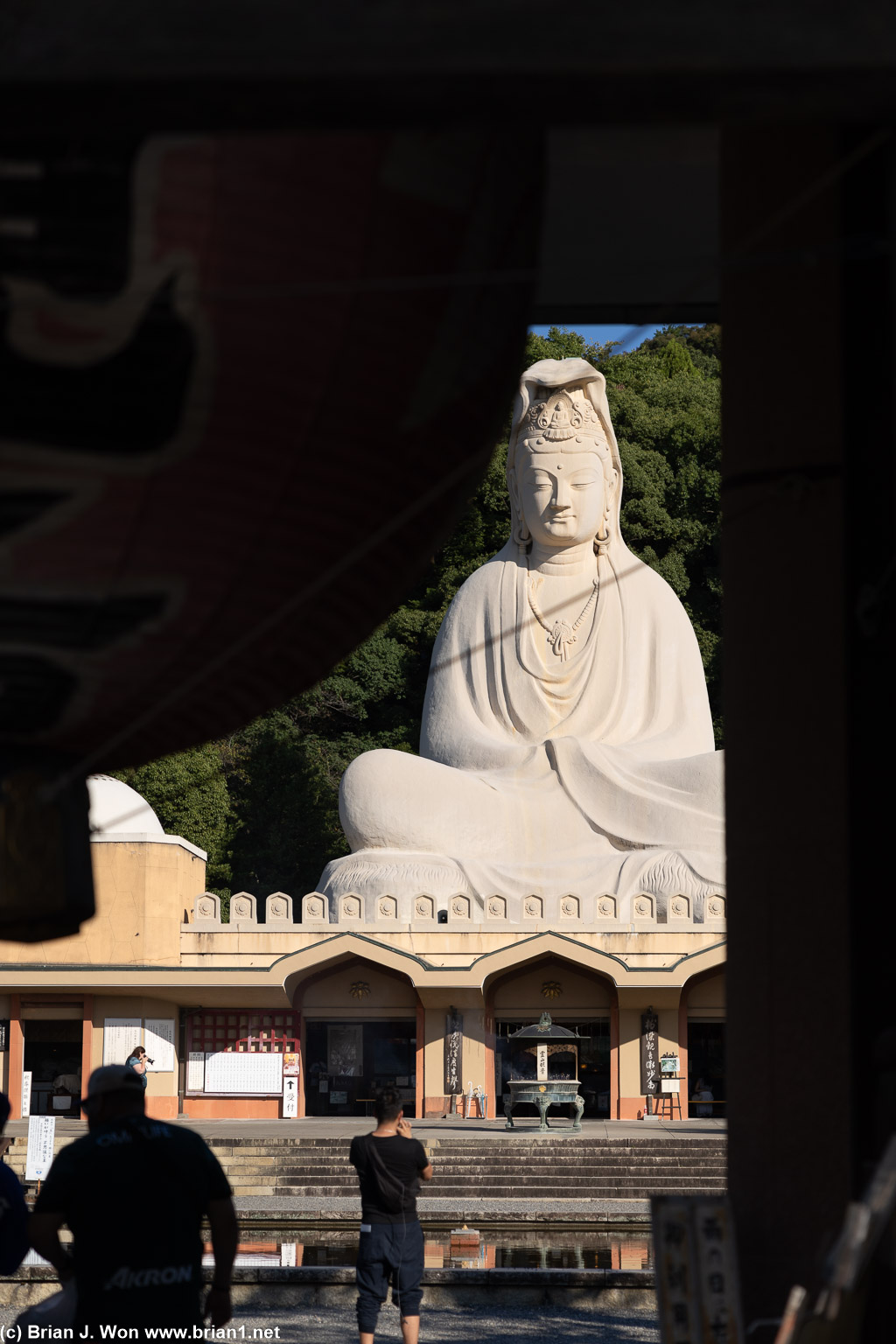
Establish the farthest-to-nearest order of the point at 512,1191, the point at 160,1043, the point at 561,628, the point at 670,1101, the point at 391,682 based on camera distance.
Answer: the point at 391,682 → the point at 561,628 → the point at 160,1043 → the point at 670,1101 → the point at 512,1191

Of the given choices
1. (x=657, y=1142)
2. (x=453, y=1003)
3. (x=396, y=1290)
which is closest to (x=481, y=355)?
(x=396, y=1290)

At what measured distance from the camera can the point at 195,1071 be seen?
2059 centimetres

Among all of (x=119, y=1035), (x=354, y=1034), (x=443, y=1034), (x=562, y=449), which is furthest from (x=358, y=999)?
(x=562, y=449)

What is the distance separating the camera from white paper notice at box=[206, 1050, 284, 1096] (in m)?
20.3

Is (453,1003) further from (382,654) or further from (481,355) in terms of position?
(481,355)

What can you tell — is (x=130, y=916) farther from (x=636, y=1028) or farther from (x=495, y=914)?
(x=636, y=1028)

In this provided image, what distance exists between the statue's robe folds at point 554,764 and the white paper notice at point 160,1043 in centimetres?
272

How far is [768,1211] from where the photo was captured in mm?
3977

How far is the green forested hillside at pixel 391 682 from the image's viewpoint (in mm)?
31438

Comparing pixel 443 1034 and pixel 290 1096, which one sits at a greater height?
pixel 443 1034

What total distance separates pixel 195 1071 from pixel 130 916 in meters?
2.16

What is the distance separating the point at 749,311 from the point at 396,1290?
4194 millimetres

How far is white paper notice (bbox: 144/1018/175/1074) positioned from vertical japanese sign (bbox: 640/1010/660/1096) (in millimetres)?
5809

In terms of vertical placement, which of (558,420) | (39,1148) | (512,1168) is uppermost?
(558,420)
